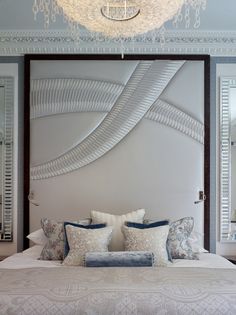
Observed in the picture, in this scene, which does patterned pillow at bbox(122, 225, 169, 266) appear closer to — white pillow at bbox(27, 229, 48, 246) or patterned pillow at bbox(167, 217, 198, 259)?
patterned pillow at bbox(167, 217, 198, 259)

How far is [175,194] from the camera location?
3434 mm

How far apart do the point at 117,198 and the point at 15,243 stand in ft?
3.60

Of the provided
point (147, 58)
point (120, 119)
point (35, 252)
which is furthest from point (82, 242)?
point (147, 58)

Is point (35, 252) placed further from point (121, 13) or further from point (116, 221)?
point (121, 13)

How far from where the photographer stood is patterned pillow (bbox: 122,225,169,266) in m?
2.56

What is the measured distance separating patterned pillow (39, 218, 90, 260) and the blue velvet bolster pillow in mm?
347

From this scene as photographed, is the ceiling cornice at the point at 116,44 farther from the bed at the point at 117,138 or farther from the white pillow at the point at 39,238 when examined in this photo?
the white pillow at the point at 39,238

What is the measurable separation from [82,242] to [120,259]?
0.34 metres

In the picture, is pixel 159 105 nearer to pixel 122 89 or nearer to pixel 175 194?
pixel 122 89

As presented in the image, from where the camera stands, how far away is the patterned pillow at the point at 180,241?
8.96 ft

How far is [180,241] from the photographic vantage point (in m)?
2.78

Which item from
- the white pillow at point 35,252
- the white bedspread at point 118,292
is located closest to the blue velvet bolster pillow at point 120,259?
the white bedspread at point 118,292

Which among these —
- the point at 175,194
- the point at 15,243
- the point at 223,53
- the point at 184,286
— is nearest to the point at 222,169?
the point at 175,194

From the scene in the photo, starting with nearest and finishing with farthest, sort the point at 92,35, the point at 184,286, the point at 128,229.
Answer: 1. the point at 184,286
2. the point at 128,229
3. the point at 92,35
